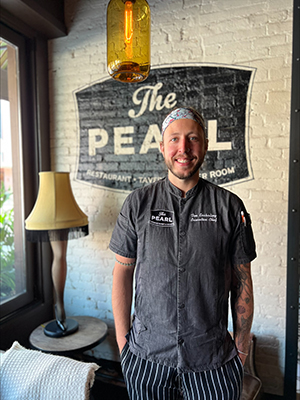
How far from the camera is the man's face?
4.24 ft

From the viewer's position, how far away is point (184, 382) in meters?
1.23

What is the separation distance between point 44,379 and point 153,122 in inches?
68.7

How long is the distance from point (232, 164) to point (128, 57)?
4.45 ft

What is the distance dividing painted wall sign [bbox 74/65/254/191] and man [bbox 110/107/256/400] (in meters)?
0.90

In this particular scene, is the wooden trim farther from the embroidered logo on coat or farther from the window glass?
the embroidered logo on coat

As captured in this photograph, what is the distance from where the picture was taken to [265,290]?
2154 millimetres

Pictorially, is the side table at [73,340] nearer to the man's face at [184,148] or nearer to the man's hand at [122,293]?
the man's hand at [122,293]

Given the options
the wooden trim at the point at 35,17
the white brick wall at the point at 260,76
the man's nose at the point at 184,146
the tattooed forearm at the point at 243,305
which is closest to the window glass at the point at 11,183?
the wooden trim at the point at 35,17

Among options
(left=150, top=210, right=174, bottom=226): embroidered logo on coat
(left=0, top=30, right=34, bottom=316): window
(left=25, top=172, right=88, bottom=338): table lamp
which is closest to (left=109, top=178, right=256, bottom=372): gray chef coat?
(left=150, top=210, right=174, bottom=226): embroidered logo on coat

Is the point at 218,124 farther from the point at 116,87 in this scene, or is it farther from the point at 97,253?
the point at 97,253

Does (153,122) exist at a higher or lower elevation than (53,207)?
higher

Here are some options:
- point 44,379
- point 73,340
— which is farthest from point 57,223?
point 44,379

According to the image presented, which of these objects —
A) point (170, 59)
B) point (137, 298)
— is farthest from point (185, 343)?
point (170, 59)

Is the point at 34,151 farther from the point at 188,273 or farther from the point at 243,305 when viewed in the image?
the point at 243,305
